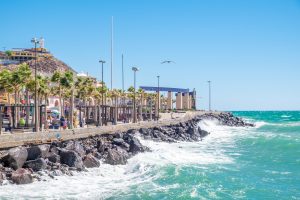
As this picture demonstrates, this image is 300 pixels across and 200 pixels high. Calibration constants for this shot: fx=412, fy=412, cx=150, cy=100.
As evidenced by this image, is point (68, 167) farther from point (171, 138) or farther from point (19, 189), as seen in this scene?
point (171, 138)

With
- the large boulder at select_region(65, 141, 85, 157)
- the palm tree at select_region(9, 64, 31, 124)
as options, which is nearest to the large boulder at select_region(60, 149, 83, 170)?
the large boulder at select_region(65, 141, 85, 157)

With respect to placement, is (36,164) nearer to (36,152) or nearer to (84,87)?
(36,152)

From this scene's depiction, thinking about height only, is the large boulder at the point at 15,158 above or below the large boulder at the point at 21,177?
above

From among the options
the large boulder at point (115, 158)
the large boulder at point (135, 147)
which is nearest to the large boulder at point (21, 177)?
the large boulder at point (115, 158)

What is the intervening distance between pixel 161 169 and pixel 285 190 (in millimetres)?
9225

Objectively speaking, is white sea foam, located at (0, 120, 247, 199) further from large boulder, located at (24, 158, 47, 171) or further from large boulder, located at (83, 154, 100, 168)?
large boulder, located at (24, 158, 47, 171)

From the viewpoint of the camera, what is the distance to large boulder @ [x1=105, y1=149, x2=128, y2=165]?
31078 millimetres

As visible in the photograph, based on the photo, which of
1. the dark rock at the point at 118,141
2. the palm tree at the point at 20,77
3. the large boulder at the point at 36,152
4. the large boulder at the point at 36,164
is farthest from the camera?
the dark rock at the point at 118,141

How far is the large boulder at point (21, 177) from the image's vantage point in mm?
23248

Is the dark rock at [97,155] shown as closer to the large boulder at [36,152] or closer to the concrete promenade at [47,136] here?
the concrete promenade at [47,136]

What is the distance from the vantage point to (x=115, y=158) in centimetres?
3134

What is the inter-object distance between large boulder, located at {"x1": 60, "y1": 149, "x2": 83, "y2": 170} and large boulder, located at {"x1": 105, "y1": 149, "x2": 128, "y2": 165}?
335 cm

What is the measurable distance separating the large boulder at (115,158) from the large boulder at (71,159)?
132 inches

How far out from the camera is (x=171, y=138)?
52.1 metres
